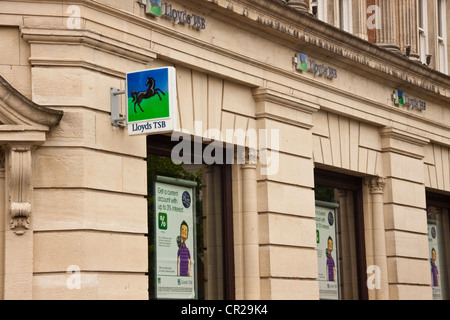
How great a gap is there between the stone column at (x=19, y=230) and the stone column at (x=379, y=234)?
34.4 ft

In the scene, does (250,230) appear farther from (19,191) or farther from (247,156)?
(19,191)

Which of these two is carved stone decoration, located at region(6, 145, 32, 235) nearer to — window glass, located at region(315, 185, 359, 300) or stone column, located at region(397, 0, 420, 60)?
window glass, located at region(315, 185, 359, 300)

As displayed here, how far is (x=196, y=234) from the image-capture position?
1827 centimetres

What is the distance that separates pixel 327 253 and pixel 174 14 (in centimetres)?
731

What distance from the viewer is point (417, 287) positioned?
23891mm

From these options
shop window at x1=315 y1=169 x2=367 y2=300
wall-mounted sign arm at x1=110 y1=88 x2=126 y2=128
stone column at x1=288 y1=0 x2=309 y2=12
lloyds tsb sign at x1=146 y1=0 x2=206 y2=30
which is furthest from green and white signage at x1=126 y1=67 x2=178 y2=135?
shop window at x1=315 y1=169 x2=367 y2=300

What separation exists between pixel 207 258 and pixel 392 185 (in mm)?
6582

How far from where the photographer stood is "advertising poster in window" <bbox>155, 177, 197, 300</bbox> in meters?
17.2

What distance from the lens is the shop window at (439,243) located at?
26.0 meters

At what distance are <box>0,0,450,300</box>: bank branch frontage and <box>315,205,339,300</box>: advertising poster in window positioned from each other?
0.06 m

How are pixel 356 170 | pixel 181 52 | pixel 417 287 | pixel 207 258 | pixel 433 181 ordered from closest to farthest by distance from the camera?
pixel 181 52
pixel 207 258
pixel 356 170
pixel 417 287
pixel 433 181

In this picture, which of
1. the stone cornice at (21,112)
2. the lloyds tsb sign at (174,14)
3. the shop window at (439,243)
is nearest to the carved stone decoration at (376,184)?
the shop window at (439,243)
